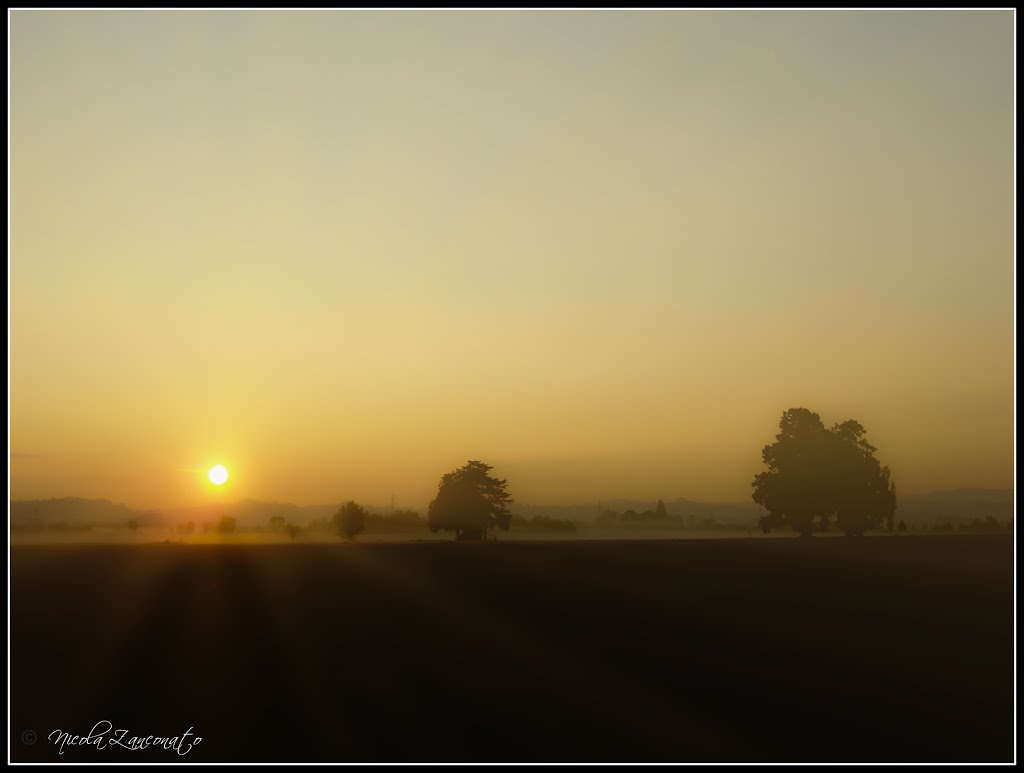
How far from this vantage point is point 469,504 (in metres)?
73.5

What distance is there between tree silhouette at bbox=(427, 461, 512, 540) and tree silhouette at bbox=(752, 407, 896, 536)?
24.5 meters

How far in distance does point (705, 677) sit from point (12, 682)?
61.2 ft

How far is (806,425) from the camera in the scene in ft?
259

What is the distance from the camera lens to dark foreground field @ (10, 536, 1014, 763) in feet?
61.2
